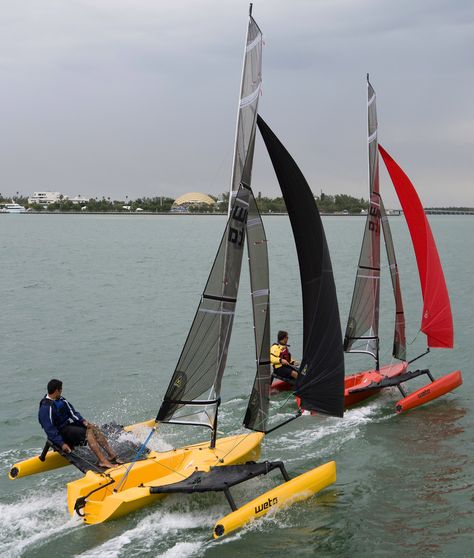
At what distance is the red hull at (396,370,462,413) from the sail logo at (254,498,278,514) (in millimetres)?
5363

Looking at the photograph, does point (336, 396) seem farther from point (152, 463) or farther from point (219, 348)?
point (152, 463)

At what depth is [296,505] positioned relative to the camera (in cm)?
943

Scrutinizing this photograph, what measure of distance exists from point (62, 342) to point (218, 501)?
12843 millimetres

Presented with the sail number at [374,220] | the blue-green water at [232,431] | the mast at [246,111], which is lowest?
the blue-green water at [232,431]

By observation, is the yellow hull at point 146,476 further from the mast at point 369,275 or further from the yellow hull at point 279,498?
the mast at point 369,275

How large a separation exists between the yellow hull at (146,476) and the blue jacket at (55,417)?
0.70 metres

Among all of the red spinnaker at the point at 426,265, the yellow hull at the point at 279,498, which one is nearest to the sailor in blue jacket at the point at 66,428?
the yellow hull at the point at 279,498

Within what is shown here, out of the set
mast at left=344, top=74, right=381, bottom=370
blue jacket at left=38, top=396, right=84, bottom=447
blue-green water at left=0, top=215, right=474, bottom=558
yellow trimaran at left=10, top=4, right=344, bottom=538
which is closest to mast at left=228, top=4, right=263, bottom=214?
yellow trimaran at left=10, top=4, right=344, bottom=538

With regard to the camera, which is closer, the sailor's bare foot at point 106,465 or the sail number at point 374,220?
the sailor's bare foot at point 106,465

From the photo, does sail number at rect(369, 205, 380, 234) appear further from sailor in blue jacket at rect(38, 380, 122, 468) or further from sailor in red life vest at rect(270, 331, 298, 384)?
sailor in blue jacket at rect(38, 380, 122, 468)

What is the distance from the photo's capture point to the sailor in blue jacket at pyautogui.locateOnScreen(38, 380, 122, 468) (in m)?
9.48

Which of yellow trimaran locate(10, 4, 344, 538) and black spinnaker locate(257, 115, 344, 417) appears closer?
yellow trimaran locate(10, 4, 344, 538)

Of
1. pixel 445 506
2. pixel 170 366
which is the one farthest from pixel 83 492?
pixel 170 366

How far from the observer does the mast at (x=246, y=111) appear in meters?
9.45
